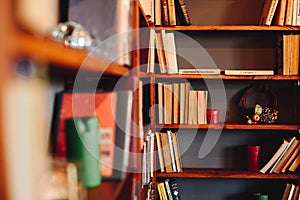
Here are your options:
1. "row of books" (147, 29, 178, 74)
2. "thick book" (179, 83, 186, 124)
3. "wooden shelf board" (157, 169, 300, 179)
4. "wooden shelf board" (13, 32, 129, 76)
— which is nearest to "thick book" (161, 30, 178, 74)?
"row of books" (147, 29, 178, 74)

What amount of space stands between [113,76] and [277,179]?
6.26 ft

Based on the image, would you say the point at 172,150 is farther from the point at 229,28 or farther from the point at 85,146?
the point at 85,146

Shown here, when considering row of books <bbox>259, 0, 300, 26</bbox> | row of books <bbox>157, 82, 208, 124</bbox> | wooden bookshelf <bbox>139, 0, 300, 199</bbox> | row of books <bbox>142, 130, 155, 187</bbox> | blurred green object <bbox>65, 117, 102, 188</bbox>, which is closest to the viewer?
blurred green object <bbox>65, 117, 102, 188</bbox>

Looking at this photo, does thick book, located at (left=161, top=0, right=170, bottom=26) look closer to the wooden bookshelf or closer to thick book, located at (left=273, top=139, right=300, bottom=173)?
the wooden bookshelf

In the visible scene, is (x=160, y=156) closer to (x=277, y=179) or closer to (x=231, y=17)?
(x=277, y=179)

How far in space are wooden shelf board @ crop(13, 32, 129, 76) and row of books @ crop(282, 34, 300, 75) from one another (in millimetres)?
1811

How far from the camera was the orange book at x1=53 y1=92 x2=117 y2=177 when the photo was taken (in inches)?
30.1

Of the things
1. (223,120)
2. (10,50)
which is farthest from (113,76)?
(223,120)

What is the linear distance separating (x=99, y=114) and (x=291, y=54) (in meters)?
1.78

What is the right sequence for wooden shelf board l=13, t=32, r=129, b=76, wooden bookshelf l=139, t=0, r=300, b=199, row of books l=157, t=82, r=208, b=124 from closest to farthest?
1. wooden shelf board l=13, t=32, r=129, b=76
2. row of books l=157, t=82, r=208, b=124
3. wooden bookshelf l=139, t=0, r=300, b=199

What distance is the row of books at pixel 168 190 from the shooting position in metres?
2.43

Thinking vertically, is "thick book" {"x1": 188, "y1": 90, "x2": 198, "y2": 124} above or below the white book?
above

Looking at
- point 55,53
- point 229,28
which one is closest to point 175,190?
point 229,28

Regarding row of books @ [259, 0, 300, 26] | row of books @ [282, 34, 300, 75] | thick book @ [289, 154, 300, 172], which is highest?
row of books @ [259, 0, 300, 26]
